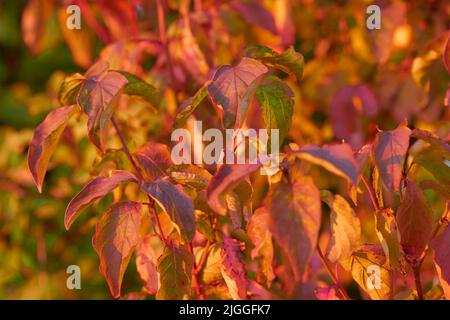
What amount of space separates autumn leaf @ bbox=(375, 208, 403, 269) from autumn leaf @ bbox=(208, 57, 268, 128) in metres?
0.25

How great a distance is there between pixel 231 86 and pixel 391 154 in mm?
233

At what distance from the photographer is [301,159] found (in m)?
0.99

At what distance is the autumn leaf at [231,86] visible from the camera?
3.38 feet

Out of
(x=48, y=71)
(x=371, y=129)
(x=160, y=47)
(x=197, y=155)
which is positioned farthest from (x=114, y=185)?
(x=48, y=71)

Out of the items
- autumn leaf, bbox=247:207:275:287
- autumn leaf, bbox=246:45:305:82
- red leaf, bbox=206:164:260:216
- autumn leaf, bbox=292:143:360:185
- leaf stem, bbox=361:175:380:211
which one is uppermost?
autumn leaf, bbox=246:45:305:82

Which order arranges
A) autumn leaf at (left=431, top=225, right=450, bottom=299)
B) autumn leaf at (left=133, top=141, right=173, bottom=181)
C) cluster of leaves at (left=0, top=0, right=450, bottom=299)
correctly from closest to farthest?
cluster of leaves at (left=0, top=0, right=450, bottom=299) < autumn leaf at (left=431, top=225, right=450, bottom=299) < autumn leaf at (left=133, top=141, right=173, bottom=181)

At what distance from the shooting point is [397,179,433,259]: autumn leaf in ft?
3.48

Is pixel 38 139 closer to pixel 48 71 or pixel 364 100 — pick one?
pixel 364 100

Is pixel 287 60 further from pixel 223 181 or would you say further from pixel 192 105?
pixel 223 181

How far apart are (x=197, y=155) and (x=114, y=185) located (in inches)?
15.7

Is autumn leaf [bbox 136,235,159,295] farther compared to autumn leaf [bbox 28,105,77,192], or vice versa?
autumn leaf [bbox 136,235,159,295]

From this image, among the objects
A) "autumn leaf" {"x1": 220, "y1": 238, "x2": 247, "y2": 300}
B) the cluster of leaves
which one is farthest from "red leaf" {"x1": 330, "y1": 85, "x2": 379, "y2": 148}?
"autumn leaf" {"x1": 220, "y1": 238, "x2": 247, "y2": 300}

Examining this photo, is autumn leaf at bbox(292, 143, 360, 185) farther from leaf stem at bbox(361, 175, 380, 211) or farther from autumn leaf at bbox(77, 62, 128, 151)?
autumn leaf at bbox(77, 62, 128, 151)

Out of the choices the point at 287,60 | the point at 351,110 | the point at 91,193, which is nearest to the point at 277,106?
the point at 287,60
